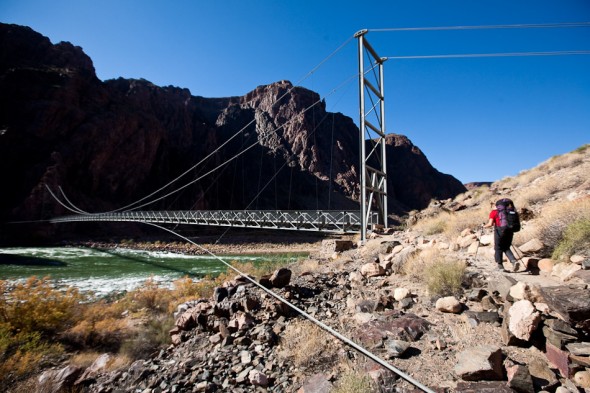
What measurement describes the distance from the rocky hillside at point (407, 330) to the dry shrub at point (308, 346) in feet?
0.05

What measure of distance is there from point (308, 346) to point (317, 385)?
0.59 meters

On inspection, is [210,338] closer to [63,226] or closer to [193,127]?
[63,226]

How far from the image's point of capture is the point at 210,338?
399 centimetres

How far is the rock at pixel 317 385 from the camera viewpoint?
2545mm

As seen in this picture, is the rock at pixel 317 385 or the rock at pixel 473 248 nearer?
the rock at pixel 317 385

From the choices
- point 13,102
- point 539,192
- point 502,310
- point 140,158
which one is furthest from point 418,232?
point 13,102

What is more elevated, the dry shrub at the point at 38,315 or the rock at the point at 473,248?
the rock at the point at 473,248

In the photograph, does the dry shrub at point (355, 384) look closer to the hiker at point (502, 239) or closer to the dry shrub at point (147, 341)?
the hiker at point (502, 239)

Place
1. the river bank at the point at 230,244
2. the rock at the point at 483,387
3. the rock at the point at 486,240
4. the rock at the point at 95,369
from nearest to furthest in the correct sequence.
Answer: the rock at the point at 483,387
the rock at the point at 95,369
the rock at the point at 486,240
the river bank at the point at 230,244

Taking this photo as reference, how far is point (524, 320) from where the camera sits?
8.08 feet

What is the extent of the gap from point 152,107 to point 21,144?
27915 millimetres

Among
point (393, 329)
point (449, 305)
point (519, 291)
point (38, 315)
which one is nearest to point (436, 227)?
point (449, 305)

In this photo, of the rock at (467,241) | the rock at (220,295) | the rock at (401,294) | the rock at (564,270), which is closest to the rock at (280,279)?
the rock at (220,295)

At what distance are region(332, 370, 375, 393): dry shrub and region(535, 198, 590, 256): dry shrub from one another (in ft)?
11.1
